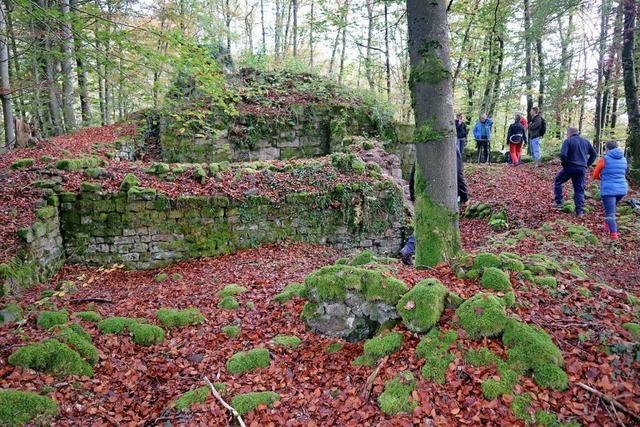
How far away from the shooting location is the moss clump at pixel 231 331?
4.47 meters

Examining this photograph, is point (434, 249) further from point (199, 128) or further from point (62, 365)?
point (199, 128)

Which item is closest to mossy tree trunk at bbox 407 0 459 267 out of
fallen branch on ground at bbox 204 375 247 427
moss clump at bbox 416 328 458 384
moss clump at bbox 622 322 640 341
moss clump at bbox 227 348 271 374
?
moss clump at bbox 416 328 458 384

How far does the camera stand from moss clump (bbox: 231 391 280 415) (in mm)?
3236

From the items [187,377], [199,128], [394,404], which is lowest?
[187,377]

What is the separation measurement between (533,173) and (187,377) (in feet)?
40.8

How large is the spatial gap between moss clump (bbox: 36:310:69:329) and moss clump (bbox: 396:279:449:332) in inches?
152

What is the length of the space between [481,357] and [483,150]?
14.4m

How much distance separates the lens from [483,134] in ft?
48.4

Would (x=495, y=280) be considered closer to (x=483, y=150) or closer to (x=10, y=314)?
(x=10, y=314)

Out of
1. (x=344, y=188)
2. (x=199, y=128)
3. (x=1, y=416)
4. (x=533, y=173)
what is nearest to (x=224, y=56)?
(x=199, y=128)

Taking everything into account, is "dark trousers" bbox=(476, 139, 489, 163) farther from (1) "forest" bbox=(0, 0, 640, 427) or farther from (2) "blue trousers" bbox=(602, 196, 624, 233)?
(2) "blue trousers" bbox=(602, 196, 624, 233)

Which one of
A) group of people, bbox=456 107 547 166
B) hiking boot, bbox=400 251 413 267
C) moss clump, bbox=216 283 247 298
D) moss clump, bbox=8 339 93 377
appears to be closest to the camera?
moss clump, bbox=8 339 93 377

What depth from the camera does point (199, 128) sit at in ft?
41.3

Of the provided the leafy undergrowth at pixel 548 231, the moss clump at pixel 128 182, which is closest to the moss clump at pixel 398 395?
the leafy undergrowth at pixel 548 231
